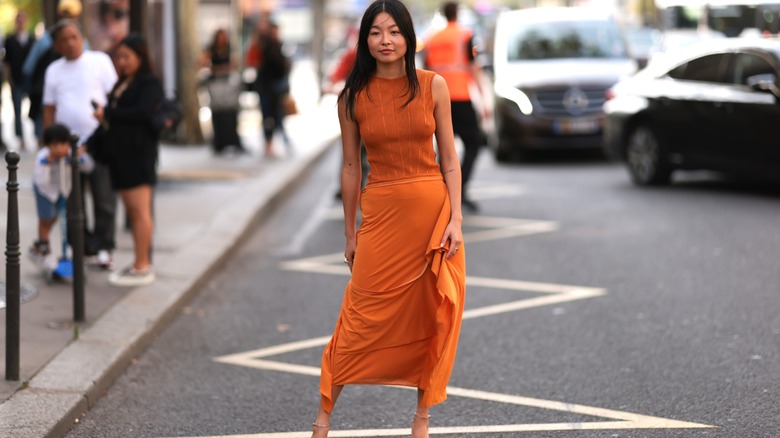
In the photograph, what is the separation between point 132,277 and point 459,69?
4.55m

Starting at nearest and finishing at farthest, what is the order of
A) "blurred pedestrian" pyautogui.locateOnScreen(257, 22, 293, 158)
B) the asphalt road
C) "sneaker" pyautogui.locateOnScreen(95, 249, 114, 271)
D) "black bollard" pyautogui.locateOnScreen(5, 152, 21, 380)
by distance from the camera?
the asphalt road → "black bollard" pyautogui.locateOnScreen(5, 152, 21, 380) → "sneaker" pyautogui.locateOnScreen(95, 249, 114, 271) → "blurred pedestrian" pyautogui.locateOnScreen(257, 22, 293, 158)

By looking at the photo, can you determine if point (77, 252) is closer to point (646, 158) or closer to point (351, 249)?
point (351, 249)

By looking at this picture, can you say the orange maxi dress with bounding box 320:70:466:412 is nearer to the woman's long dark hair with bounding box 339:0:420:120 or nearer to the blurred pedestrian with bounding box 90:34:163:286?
the woman's long dark hair with bounding box 339:0:420:120

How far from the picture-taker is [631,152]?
15.1m

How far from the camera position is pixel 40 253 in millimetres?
8719

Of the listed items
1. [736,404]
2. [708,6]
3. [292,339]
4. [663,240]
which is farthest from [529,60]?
[736,404]

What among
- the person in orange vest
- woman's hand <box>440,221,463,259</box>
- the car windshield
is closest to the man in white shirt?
the person in orange vest

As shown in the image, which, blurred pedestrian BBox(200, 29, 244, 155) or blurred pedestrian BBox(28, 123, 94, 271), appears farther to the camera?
blurred pedestrian BBox(200, 29, 244, 155)

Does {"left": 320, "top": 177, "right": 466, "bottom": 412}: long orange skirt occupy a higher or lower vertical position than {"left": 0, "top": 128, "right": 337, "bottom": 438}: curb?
higher

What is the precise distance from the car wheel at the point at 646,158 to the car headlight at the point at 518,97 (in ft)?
8.63

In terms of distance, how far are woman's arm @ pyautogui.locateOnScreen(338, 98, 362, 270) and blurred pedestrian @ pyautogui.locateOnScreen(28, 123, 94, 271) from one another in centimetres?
367

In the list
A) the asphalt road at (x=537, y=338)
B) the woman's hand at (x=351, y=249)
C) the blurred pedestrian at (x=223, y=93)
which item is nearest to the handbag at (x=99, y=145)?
the asphalt road at (x=537, y=338)

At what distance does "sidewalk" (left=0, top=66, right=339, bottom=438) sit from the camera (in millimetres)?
5871

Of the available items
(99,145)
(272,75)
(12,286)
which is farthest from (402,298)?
(272,75)
